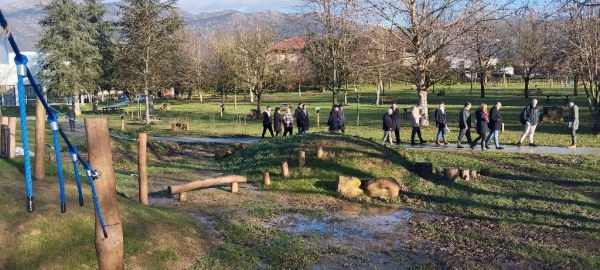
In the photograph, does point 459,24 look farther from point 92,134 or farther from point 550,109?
point 92,134

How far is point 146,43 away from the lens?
35.5 metres

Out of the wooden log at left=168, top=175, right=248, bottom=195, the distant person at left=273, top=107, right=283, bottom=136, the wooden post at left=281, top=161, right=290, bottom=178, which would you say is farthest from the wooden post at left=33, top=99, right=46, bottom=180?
the distant person at left=273, top=107, right=283, bottom=136

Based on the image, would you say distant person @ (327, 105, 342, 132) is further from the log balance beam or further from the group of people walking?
the log balance beam

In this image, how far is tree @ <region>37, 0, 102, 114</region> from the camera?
1821 inches

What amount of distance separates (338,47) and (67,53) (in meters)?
26.7

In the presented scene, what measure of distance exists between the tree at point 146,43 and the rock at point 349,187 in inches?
992

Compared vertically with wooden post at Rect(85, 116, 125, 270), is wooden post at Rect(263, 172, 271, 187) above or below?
below

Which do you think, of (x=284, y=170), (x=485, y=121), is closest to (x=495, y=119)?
(x=485, y=121)

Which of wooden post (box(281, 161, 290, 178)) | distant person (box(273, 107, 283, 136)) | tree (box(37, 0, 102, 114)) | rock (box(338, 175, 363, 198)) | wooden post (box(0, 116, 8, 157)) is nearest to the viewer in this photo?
wooden post (box(0, 116, 8, 157))

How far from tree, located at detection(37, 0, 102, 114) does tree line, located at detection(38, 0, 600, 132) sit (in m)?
0.09

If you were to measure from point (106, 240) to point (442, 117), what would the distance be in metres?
16.9

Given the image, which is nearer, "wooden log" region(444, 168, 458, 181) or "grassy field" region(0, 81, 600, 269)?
"grassy field" region(0, 81, 600, 269)

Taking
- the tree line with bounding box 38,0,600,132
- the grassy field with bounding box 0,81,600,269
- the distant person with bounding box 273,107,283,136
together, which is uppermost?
the tree line with bounding box 38,0,600,132

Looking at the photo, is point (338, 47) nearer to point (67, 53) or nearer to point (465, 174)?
point (465, 174)
